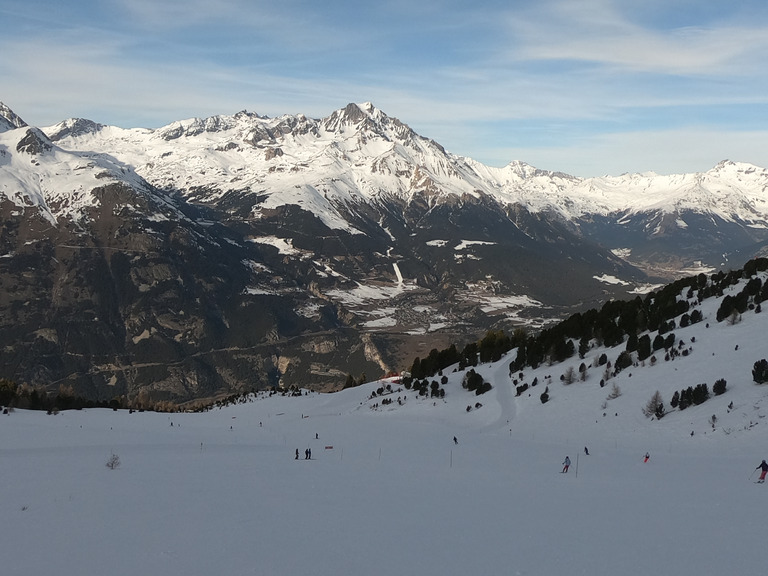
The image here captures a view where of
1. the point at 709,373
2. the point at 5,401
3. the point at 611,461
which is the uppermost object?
the point at 709,373

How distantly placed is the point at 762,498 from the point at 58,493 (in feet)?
102

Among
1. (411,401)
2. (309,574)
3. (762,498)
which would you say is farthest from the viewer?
(411,401)

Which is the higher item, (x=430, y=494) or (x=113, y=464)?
(x=430, y=494)

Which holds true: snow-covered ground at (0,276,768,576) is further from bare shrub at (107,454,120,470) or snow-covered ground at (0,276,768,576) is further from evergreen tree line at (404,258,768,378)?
evergreen tree line at (404,258,768,378)

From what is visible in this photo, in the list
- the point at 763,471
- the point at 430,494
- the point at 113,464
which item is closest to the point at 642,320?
the point at 763,471

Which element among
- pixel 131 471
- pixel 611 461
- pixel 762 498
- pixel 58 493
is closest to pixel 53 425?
pixel 131 471

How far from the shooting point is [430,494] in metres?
31.1

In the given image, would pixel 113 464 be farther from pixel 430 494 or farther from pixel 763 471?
pixel 763 471

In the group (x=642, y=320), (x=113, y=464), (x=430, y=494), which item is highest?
(x=642, y=320)

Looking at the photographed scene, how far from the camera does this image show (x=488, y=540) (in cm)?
2241

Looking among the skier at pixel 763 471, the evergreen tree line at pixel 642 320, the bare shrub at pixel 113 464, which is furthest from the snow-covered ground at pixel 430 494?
the evergreen tree line at pixel 642 320

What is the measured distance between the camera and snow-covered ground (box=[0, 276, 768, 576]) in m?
20.3

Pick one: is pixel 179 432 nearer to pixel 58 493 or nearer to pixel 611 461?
pixel 58 493

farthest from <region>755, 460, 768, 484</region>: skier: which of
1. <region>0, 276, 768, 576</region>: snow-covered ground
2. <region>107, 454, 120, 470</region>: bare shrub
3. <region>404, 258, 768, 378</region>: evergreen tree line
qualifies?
<region>404, 258, 768, 378</region>: evergreen tree line
